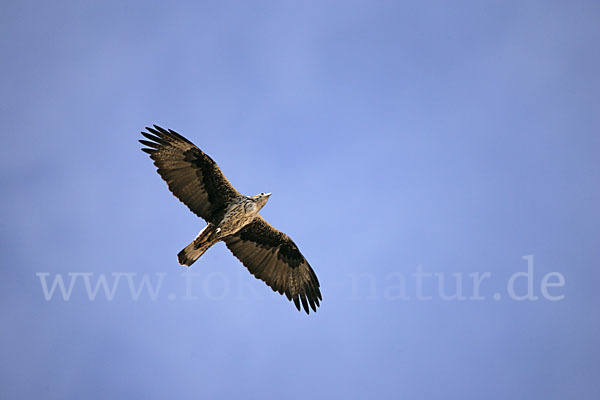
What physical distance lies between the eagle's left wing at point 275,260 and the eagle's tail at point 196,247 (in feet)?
2.95

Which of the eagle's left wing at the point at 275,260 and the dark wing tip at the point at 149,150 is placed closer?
the dark wing tip at the point at 149,150

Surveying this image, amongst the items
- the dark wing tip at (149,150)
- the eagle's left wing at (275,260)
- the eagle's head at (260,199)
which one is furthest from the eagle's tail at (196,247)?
the dark wing tip at (149,150)

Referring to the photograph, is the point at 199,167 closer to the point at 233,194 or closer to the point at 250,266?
the point at 233,194

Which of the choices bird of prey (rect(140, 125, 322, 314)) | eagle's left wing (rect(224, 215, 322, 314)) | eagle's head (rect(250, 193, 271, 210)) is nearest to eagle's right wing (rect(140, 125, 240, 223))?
bird of prey (rect(140, 125, 322, 314))

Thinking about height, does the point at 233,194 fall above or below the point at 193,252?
above

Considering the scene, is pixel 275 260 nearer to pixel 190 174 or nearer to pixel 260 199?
pixel 260 199

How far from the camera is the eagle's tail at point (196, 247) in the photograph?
40.8ft

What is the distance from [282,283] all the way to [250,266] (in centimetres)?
93

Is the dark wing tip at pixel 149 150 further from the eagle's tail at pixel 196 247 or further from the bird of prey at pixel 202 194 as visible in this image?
the eagle's tail at pixel 196 247

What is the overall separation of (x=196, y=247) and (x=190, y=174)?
62.3 inches

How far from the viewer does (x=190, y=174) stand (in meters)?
12.5

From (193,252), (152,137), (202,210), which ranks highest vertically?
(152,137)

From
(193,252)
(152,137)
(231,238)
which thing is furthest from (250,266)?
(152,137)

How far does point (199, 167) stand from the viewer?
12.4m
